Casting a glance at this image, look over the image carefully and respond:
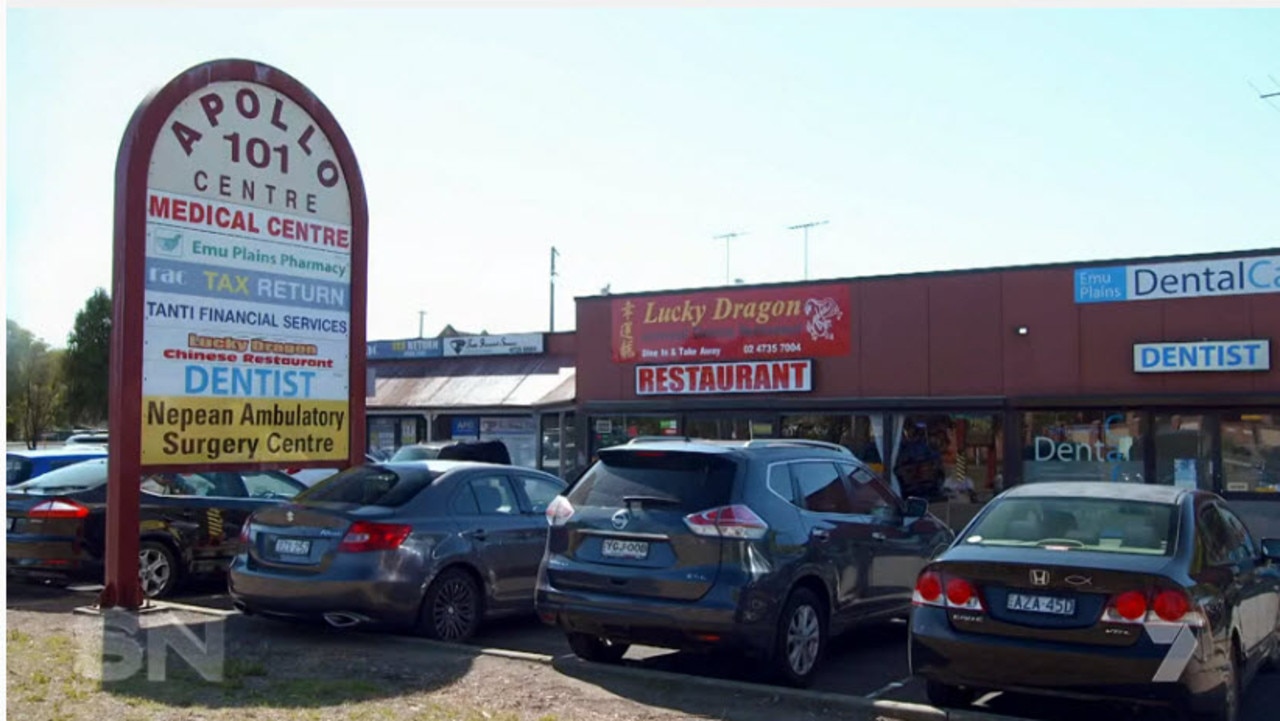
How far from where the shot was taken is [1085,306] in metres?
18.7

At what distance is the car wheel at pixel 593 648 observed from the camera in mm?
9055

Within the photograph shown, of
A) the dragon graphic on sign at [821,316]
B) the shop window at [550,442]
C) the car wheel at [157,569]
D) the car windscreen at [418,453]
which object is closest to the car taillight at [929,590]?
the car wheel at [157,569]

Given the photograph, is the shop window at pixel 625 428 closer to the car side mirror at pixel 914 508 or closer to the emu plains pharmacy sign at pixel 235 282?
the emu plains pharmacy sign at pixel 235 282

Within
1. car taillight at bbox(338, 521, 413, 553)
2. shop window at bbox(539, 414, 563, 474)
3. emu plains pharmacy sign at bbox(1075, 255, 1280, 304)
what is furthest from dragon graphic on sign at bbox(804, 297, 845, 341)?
car taillight at bbox(338, 521, 413, 553)

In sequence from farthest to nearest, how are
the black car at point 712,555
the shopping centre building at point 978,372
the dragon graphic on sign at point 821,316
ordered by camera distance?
1. the dragon graphic on sign at point 821,316
2. the shopping centre building at point 978,372
3. the black car at point 712,555

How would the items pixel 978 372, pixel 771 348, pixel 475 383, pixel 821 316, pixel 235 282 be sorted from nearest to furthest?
pixel 235 282 → pixel 978 372 → pixel 821 316 → pixel 771 348 → pixel 475 383

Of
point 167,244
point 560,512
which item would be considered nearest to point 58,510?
point 167,244

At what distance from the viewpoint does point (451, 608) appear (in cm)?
998

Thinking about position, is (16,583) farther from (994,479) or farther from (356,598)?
(994,479)

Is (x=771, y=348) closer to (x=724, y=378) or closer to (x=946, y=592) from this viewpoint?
(x=724, y=378)

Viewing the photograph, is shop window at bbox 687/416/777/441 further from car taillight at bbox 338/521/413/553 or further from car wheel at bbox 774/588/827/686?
car wheel at bbox 774/588/827/686

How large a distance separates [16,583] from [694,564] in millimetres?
8592

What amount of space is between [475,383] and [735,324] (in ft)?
29.0

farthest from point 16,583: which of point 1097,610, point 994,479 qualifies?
point 994,479
